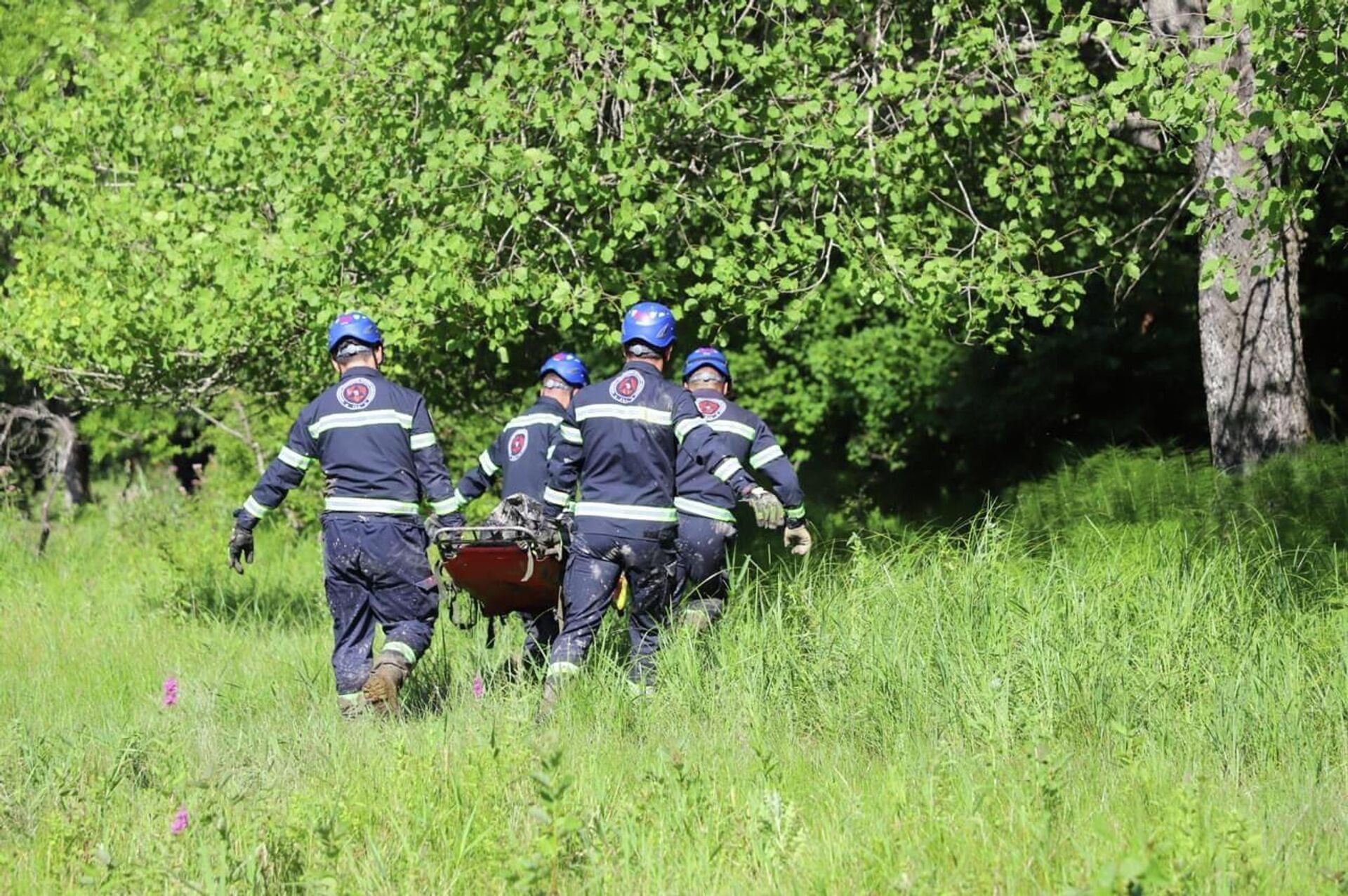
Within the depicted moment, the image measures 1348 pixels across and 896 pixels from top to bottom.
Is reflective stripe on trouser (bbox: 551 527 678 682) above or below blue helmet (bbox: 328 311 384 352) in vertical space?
below

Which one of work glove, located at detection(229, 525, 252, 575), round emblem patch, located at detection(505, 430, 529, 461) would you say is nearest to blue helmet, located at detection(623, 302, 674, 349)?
round emblem patch, located at detection(505, 430, 529, 461)

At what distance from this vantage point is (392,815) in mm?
5152

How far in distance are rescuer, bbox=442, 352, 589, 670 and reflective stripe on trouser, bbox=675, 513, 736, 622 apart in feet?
2.54

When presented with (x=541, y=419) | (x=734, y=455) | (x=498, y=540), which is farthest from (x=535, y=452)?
(x=498, y=540)

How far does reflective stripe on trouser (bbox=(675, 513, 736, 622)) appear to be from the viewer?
8.09 meters

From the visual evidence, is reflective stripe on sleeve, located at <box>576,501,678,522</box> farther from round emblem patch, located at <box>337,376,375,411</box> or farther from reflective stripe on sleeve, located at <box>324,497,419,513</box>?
round emblem patch, located at <box>337,376,375,411</box>

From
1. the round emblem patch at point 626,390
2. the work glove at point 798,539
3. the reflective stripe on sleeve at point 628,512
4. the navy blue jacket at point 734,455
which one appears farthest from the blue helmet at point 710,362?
the work glove at point 798,539

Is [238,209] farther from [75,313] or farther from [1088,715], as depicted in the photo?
[1088,715]

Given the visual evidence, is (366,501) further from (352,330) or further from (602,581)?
(602,581)

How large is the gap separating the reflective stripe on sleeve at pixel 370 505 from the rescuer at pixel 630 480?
2.63 feet

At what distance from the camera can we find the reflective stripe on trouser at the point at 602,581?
7.23 metres

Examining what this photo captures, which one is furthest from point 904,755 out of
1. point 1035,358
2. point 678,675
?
point 1035,358

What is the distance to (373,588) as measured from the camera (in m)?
7.50

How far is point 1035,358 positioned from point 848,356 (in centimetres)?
300
